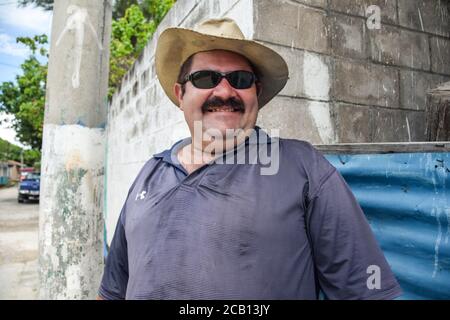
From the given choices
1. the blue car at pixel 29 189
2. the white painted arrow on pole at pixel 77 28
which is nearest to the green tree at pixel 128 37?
the white painted arrow on pole at pixel 77 28

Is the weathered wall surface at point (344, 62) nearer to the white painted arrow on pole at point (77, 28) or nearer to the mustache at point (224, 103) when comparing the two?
the mustache at point (224, 103)

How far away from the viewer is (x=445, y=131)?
1759 mm

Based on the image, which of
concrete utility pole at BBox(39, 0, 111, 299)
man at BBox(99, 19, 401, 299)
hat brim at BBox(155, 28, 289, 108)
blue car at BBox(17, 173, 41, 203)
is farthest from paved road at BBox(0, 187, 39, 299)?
blue car at BBox(17, 173, 41, 203)

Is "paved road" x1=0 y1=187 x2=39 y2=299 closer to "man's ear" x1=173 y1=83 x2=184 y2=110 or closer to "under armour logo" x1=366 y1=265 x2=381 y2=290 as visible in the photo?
"man's ear" x1=173 y1=83 x2=184 y2=110

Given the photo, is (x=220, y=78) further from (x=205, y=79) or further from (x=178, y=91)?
(x=178, y=91)

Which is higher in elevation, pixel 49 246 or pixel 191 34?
pixel 191 34

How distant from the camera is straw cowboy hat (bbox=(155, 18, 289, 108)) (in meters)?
1.42

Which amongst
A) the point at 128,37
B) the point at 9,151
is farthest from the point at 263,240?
the point at 9,151

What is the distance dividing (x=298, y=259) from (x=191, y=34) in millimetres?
1003

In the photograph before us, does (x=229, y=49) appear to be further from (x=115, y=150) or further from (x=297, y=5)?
(x=115, y=150)

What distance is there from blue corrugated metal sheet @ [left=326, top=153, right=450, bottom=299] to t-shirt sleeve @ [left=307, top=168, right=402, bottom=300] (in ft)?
0.93

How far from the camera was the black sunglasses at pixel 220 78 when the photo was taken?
1.42m

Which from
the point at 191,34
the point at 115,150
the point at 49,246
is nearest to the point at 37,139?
the point at 115,150

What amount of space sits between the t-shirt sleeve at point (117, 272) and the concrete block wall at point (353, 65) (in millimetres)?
1003
